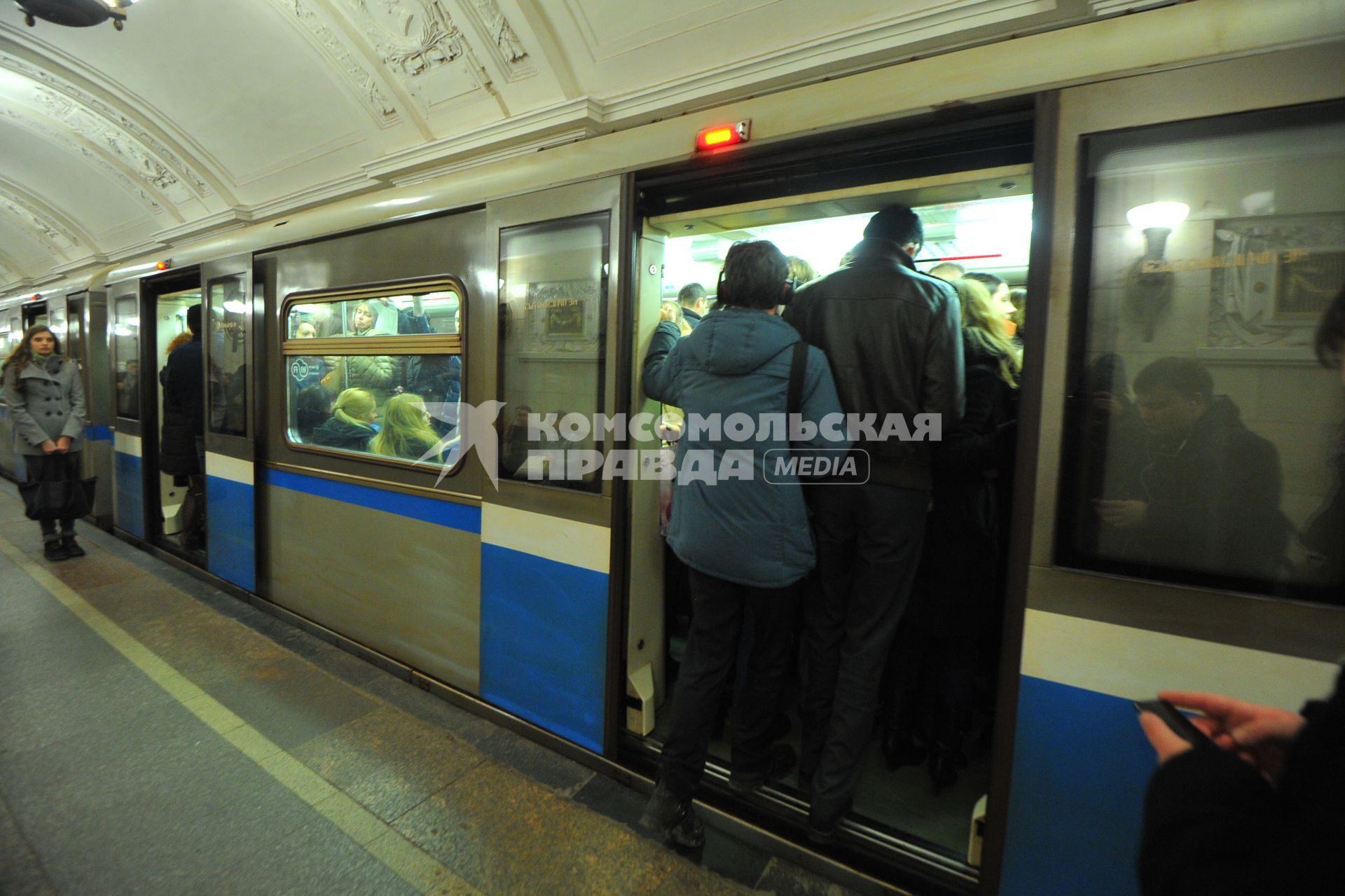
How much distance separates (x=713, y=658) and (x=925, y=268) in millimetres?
2680

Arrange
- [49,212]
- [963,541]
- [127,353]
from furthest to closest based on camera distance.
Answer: [49,212], [127,353], [963,541]

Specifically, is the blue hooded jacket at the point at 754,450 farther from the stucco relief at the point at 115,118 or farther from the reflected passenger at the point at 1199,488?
the stucco relief at the point at 115,118

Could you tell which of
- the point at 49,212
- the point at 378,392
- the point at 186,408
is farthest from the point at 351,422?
the point at 49,212

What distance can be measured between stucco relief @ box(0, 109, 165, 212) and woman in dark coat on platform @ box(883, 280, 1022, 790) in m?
8.32

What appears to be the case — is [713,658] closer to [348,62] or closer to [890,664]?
[890,664]

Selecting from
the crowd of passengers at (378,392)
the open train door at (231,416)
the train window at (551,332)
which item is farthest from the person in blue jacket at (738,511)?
the open train door at (231,416)

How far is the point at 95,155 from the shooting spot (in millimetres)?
6703

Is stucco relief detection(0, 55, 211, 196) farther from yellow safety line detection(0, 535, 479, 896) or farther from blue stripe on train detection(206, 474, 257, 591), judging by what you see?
yellow safety line detection(0, 535, 479, 896)

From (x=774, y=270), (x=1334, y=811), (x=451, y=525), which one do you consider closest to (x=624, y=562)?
(x=451, y=525)

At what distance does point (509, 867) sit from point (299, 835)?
0.81 metres

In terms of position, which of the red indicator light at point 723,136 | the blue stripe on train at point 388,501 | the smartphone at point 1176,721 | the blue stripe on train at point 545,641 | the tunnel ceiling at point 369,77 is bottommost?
the blue stripe on train at point 545,641

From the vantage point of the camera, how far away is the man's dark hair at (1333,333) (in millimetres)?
832

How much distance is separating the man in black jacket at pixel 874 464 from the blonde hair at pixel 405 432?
6.88 feet

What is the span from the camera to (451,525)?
310 centimetres
